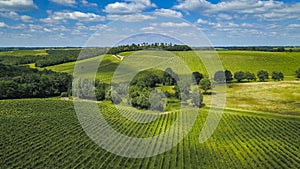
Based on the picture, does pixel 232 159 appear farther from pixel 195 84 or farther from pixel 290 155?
pixel 195 84

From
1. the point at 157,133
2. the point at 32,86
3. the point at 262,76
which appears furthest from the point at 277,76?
the point at 32,86

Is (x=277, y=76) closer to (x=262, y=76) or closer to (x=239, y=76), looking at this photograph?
(x=262, y=76)

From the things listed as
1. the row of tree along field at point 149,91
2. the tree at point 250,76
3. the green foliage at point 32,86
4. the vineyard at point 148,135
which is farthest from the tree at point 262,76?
the green foliage at point 32,86

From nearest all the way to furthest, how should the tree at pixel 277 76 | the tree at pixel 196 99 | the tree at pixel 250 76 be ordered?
1. the tree at pixel 196 99
2. the tree at pixel 277 76
3. the tree at pixel 250 76

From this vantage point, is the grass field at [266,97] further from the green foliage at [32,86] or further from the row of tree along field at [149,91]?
the green foliage at [32,86]

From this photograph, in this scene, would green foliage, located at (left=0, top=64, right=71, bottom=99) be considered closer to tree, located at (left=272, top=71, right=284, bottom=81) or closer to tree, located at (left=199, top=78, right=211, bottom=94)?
tree, located at (left=199, top=78, right=211, bottom=94)

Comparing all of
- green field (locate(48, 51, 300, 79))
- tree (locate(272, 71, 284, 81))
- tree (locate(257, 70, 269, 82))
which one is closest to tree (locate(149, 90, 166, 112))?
tree (locate(257, 70, 269, 82))

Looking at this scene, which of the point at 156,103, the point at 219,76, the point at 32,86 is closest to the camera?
the point at 156,103

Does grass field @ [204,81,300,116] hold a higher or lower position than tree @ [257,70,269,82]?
lower

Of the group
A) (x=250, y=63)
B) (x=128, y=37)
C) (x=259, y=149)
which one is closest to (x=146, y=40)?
(x=128, y=37)
